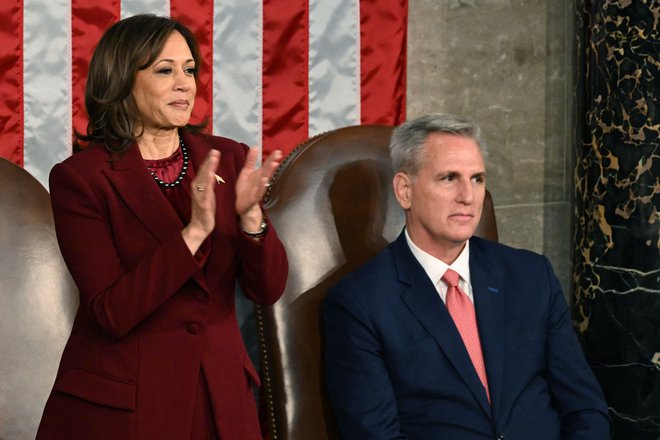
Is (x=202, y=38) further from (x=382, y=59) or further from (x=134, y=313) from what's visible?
(x=134, y=313)

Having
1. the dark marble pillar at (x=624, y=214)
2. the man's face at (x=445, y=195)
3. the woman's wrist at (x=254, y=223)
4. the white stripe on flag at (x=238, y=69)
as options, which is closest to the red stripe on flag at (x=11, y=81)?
the white stripe on flag at (x=238, y=69)

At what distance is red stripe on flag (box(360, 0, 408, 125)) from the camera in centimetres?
358

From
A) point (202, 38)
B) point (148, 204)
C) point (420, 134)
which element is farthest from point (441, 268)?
point (202, 38)

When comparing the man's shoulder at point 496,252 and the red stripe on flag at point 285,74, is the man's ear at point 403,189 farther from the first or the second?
the red stripe on flag at point 285,74

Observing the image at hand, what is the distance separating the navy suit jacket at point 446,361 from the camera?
2.59m

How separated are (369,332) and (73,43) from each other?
4.36 feet

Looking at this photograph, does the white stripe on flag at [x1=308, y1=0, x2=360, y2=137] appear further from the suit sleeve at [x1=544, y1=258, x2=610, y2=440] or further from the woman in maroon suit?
the woman in maroon suit

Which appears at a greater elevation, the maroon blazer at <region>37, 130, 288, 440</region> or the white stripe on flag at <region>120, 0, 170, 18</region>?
the white stripe on flag at <region>120, 0, 170, 18</region>

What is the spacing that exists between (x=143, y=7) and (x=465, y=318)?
4.63 ft

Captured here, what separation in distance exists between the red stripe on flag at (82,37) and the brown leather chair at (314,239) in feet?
2.32

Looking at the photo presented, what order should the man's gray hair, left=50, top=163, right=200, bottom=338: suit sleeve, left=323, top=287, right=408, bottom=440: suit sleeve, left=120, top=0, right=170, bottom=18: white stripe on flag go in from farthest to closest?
1. left=120, top=0, right=170, bottom=18: white stripe on flag
2. the man's gray hair
3. left=323, top=287, right=408, bottom=440: suit sleeve
4. left=50, top=163, right=200, bottom=338: suit sleeve

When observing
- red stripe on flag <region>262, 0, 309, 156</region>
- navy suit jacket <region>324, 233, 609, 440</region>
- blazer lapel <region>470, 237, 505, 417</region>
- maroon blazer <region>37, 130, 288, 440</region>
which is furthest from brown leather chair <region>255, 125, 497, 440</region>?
maroon blazer <region>37, 130, 288, 440</region>

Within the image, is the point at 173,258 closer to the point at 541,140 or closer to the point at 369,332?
the point at 369,332

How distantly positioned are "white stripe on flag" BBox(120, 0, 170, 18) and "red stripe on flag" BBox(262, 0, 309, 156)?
33cm
